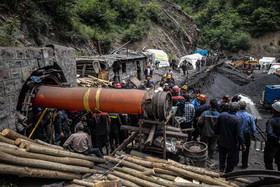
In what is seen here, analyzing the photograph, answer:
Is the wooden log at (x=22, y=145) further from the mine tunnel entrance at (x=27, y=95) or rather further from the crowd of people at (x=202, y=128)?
the mine tunnel entrance at (x=27, y=95)

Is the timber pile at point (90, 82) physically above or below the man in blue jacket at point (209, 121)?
above

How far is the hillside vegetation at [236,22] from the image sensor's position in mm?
44969

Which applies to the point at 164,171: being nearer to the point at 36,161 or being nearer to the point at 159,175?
the point at 159,175

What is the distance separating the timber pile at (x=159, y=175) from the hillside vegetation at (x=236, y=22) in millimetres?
48817

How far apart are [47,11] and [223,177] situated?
15326 mm

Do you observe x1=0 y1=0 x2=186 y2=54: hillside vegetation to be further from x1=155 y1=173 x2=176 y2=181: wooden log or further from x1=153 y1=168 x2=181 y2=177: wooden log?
x1=155 y1=173 x2=176 y2=181: wooden log

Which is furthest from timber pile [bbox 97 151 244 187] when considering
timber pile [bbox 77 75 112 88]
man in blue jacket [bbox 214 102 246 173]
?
timber pile [bbox 77 75 112 88]

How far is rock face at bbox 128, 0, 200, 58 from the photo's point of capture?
29781 millimetres

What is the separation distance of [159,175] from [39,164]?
92.9 inches

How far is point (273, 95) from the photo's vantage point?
1387 centimetres

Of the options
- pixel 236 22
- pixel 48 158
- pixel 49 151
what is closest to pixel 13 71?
pixel 49 151

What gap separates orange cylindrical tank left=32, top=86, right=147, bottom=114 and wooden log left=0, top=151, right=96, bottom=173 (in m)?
1.44

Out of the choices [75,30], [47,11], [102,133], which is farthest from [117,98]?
[75,30]

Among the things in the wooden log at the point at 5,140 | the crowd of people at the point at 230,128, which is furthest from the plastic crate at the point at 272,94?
the wooden log at the point at 5,140
